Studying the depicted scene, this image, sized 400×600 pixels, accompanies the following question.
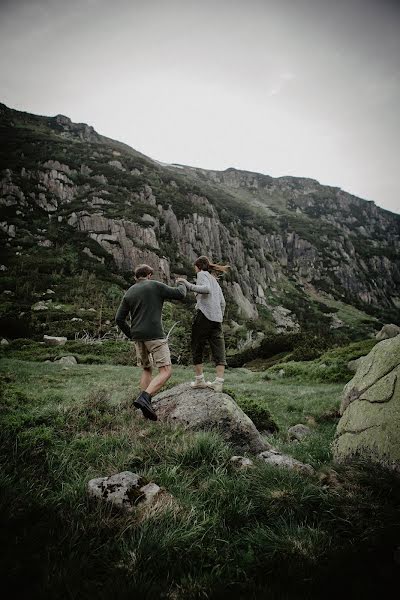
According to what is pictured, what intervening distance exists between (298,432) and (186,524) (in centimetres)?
536

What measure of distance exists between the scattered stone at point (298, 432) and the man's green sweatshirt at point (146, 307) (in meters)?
4.01

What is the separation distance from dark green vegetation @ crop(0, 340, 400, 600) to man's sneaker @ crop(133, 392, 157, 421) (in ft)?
1.42

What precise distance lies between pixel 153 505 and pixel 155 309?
10.6 feet

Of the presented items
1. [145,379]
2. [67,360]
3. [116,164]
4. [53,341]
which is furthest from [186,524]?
[116,164]

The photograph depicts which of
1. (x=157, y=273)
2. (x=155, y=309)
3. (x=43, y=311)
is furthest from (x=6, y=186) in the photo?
(x=155, y=309)

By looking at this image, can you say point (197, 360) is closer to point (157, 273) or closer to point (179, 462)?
point (179, 462)

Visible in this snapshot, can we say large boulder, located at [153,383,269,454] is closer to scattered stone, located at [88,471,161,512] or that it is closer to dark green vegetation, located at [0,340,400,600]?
dark green vegetation, located at [0,340,400,600]

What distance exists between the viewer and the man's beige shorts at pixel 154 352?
5504 millimetres

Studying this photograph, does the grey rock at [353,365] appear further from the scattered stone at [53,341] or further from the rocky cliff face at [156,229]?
the rocky cliff face at [156,229]

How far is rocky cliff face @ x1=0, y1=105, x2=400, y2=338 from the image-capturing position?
59.0m

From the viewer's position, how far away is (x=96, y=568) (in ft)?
7.11

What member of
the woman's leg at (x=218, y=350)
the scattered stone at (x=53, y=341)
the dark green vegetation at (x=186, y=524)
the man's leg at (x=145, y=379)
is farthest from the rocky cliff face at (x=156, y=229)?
the dark green vegetation at (x=186, y=524)

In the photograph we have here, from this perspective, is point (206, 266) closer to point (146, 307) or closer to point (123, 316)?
point (146, 307)

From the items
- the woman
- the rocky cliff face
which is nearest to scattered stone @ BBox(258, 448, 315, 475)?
the woman
